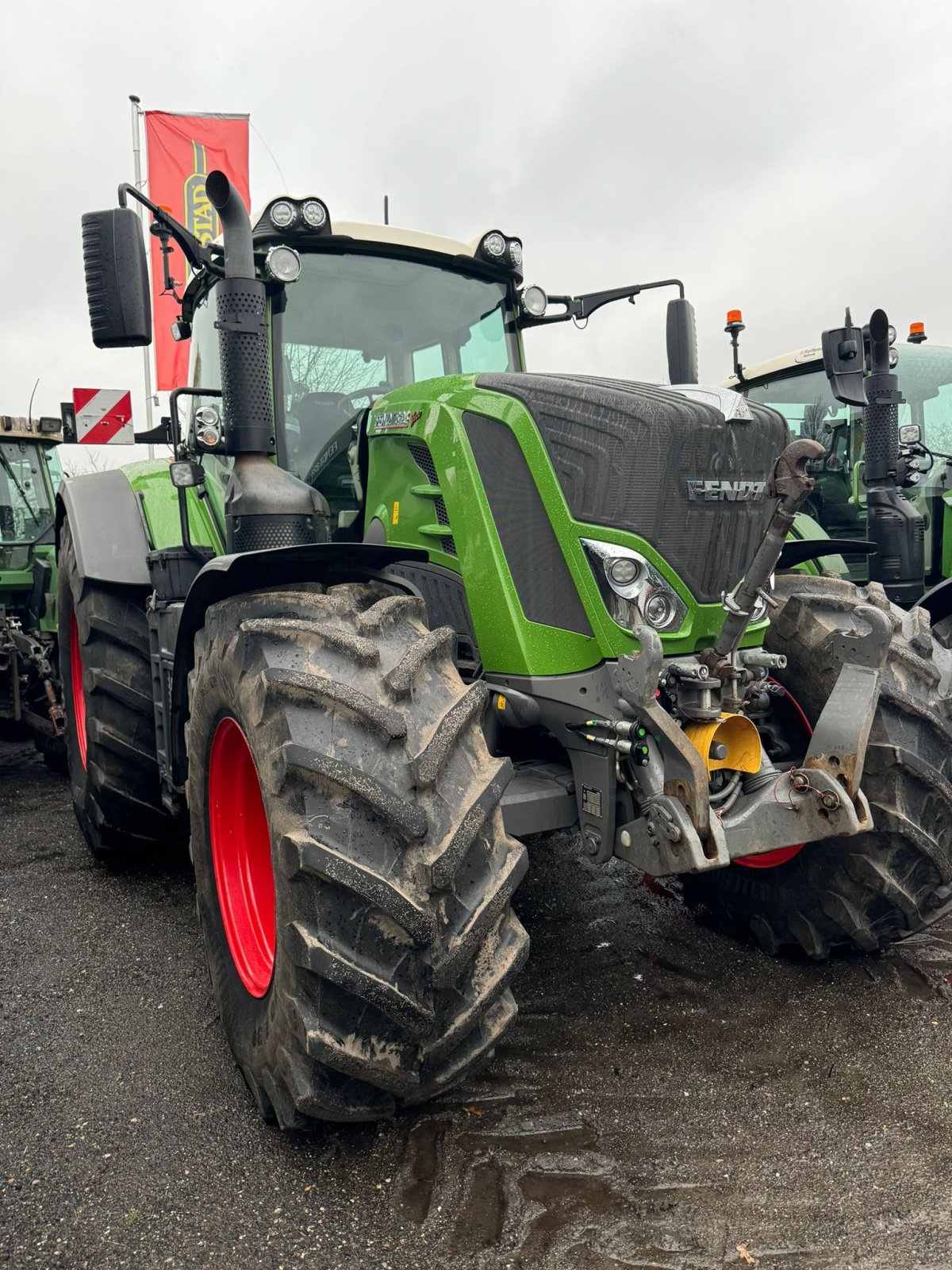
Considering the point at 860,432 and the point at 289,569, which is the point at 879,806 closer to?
the point at 289,569

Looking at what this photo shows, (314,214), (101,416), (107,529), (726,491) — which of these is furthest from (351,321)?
(101,416)

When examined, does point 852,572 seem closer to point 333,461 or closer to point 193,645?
point 333,461

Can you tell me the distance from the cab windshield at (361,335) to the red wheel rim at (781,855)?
1.59 m

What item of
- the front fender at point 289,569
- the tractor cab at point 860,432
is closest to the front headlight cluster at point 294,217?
the front fender at point 289,569

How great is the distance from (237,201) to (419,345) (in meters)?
0.93

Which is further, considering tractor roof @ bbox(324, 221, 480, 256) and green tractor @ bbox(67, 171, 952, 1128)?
tractor roof @ bbox(324, 221, 480, 256)

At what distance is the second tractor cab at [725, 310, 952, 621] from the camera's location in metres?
6.24

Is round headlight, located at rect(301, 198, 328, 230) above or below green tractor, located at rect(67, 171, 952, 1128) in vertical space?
above

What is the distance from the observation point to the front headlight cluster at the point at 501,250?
12.0 ft

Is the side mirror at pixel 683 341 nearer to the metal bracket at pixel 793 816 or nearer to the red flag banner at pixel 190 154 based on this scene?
the metal bracket at pixel 793 816

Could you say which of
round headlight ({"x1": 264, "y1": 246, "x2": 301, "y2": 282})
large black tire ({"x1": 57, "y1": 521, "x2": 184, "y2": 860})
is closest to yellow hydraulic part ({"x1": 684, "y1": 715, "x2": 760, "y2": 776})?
round headlight ({"x1": 264, "y1": 246, "x2": 301, "y2": 282})

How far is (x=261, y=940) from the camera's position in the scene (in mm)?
2686

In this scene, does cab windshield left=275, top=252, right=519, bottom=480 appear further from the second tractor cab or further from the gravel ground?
the second tractor cab

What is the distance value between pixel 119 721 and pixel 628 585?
2.42m
